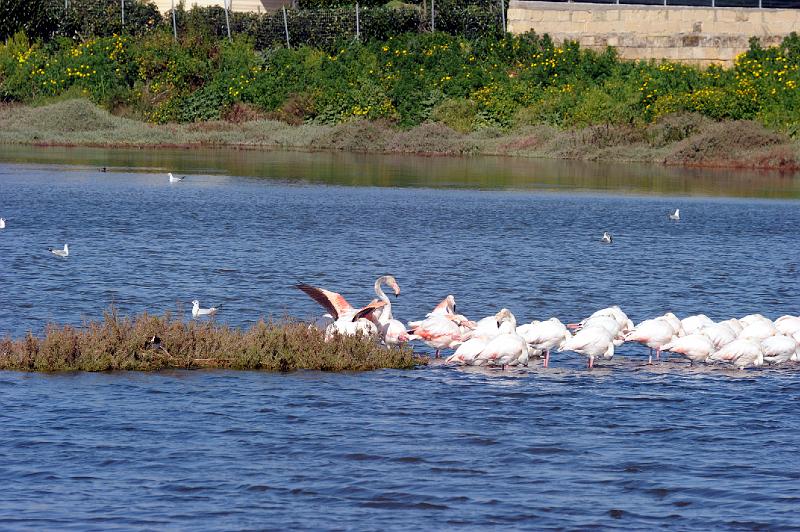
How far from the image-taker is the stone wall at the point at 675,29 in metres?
55.6

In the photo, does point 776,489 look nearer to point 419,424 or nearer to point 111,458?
point 419,424

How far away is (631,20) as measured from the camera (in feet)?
186

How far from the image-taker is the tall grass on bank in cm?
1481

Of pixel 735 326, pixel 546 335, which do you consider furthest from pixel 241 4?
pixel 546 335

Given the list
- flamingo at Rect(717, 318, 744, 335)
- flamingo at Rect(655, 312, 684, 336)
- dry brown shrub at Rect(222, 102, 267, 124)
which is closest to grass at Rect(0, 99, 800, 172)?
dry brown shrub at Rect(222, 102, 267, 124)

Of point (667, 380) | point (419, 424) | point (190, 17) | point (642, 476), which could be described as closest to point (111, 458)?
point (419, 424)

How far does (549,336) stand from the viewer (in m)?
16.0

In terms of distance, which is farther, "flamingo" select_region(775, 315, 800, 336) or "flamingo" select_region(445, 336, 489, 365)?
"flamingo" select_region(775, 315, 800, 336)

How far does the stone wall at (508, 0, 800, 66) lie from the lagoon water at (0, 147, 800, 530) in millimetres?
26524

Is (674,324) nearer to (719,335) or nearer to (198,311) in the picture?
(719,335)

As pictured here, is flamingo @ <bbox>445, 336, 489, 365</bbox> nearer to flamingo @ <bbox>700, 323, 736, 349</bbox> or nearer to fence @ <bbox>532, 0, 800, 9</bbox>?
flamingo @ <bbox>700, 323, 736, 349</bbox>

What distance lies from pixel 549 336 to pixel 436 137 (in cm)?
3925

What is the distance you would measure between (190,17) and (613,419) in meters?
51.4

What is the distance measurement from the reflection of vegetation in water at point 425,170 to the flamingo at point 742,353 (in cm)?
2413
